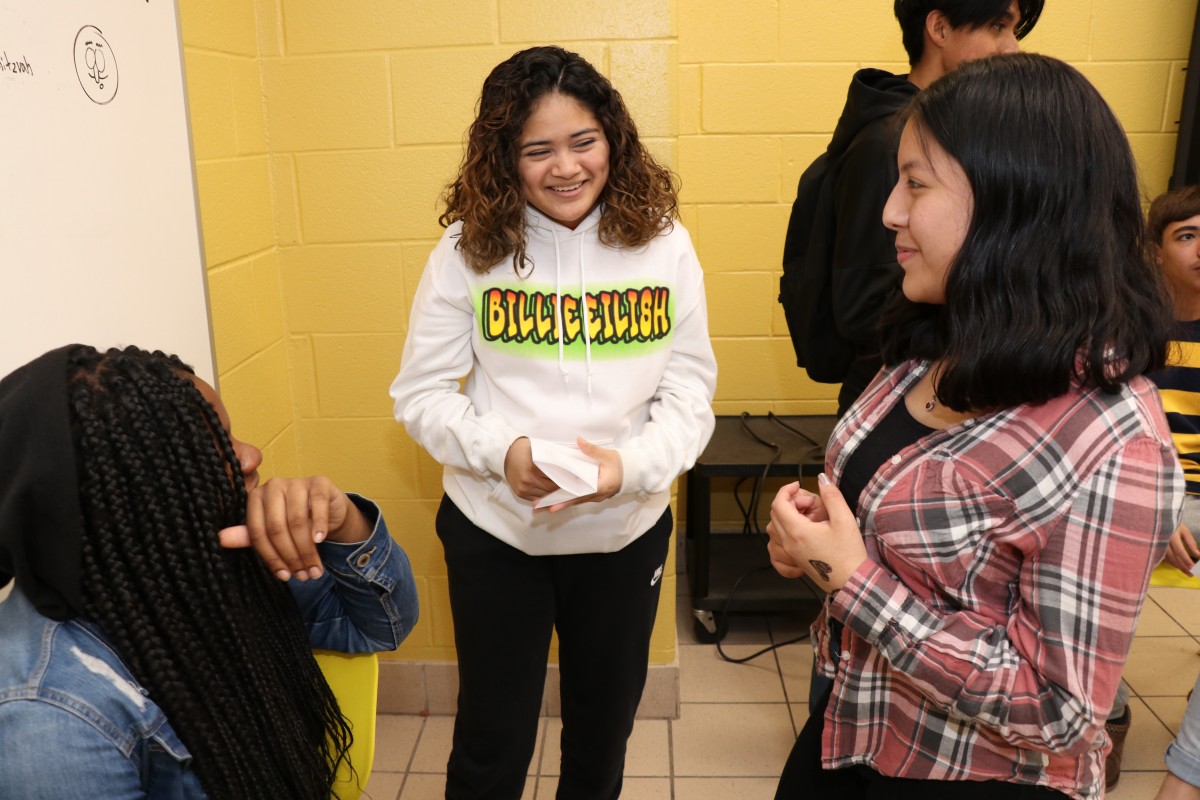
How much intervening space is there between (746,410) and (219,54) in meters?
2.00

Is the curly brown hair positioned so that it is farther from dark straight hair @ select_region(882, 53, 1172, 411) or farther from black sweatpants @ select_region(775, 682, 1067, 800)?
black sweatpants @ select_region(775, 682, 1067, 800)

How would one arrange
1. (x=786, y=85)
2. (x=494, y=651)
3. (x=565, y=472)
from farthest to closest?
(x=786, y=85), (x=494, y=651), (x=565, y=472)

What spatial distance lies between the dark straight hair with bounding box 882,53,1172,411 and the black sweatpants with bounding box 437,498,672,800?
82 cm

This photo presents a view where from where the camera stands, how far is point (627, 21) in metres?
2.02

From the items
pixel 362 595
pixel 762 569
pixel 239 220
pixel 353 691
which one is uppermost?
pixel 239 220

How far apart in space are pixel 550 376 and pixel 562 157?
0.36 m

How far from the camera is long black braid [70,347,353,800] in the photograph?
0.95 metres

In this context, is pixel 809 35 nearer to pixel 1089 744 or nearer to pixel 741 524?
pixel 741 524

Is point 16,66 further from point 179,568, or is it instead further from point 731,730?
point 731,730

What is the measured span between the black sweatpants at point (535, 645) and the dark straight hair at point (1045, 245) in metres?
0.82

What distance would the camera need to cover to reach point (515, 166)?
1.56 meters

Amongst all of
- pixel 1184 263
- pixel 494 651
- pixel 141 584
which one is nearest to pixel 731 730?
pixel 494 651

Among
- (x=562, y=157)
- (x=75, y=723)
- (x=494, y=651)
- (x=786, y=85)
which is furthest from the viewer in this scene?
(x=786, y=85)

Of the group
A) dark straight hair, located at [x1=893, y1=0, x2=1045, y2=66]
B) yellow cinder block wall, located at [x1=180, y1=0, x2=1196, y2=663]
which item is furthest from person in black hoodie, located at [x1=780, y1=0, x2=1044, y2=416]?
yellow cinder block wall, located at [x1=180, y1=0, x2=1196, y2=663]
